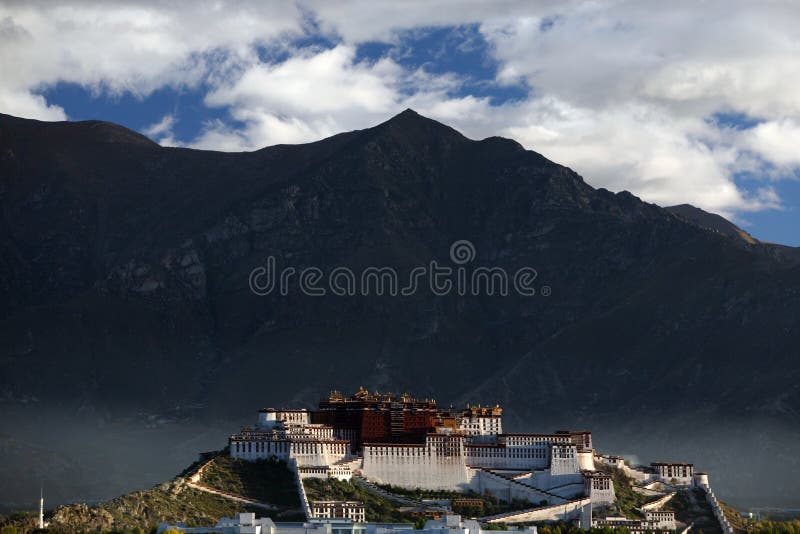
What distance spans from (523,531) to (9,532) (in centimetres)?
4340

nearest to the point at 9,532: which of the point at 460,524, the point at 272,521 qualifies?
the point at 272,521

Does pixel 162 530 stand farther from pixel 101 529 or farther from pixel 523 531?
pixel 523 531

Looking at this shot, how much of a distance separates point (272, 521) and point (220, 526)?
23.3 ft

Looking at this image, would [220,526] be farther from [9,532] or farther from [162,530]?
[9,532]

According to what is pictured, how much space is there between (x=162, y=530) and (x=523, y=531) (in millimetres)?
31113

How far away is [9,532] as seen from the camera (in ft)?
620

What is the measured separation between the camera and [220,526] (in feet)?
633

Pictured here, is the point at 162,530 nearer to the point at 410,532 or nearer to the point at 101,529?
the point at 101,529

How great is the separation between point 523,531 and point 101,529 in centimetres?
3578

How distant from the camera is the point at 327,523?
196500mm

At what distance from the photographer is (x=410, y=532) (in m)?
191

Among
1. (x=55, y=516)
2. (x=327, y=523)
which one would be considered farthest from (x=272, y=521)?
(x=55, y=516)

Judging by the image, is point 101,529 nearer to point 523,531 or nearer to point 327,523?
point 327,523

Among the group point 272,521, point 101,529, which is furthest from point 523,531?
point 101,529
